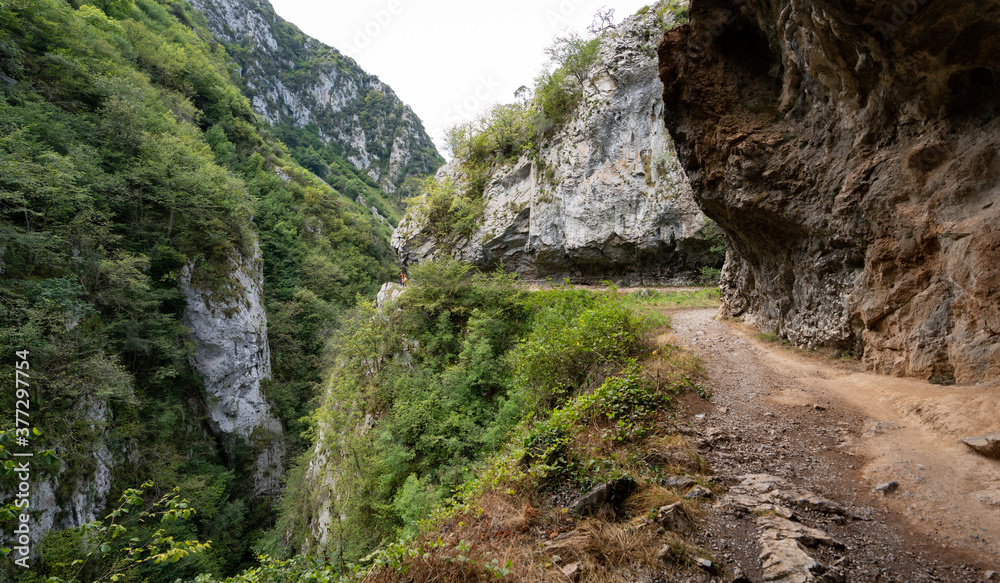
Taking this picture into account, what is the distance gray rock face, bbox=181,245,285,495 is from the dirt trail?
71.8ft

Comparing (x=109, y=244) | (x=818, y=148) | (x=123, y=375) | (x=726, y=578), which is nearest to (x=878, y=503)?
(x=726, y=578)

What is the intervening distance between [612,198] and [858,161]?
1122cm

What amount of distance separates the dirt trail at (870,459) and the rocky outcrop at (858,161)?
0.86 meters

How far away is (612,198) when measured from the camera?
16.5 m

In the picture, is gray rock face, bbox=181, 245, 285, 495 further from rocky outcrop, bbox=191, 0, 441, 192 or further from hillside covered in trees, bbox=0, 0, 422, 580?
rocky outcrop, bbox=191, 0, 441, 192

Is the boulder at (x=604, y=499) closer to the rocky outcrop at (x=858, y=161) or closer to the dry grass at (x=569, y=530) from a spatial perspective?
the dry grass at (x=569, y=530)

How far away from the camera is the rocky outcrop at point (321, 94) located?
71.9m

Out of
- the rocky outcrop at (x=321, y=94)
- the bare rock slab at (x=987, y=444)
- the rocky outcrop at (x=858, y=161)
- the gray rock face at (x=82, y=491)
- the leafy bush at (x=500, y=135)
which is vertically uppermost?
the rocky outcrop at (x=321, y=94)

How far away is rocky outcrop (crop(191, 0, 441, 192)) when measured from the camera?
71875 millimetres

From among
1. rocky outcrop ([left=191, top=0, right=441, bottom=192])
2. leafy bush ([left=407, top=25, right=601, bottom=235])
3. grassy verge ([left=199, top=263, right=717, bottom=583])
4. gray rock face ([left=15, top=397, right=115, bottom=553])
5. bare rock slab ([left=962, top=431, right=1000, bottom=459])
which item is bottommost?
gray rock face ([left=15, top=397, right=115, bottom=553])

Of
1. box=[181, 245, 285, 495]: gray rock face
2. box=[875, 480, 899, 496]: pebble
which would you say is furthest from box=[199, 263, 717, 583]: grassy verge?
box=[181, 245, 285, 495]: gray rock face

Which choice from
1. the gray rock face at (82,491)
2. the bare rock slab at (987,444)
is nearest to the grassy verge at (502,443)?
the bare rock slab at (987,444)

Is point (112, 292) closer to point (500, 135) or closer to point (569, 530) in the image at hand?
point (569, 530)

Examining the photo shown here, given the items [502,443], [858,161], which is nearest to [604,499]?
[502,443]
